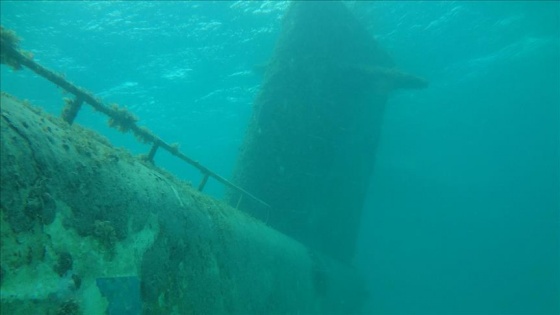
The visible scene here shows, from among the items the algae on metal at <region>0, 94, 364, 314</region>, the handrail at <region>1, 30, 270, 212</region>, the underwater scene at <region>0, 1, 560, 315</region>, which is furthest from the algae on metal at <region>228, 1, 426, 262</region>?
the handrail at <region>1, 30, 270, 212</region>

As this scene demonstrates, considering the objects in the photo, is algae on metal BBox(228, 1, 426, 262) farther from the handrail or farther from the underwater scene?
the handrail

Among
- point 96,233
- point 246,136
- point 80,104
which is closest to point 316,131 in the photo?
point 246,136

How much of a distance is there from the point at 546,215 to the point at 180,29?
76.2 metres

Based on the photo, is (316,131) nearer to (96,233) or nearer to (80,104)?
(80,104)

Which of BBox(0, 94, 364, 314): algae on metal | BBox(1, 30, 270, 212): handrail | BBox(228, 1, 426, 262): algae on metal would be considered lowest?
BBox(0, 94, 364, 314): algae on metal

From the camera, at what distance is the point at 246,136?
10.6 metres

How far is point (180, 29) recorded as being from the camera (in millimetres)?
18172

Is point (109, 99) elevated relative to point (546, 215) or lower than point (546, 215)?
lower

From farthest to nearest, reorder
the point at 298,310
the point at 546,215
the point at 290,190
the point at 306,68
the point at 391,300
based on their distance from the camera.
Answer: the point at 546,215 → the point at 391,300 → the point at 306,68 → the point at 290,190 → the point at 298,310

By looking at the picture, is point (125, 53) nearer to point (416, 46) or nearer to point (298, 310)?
point (416, 46)

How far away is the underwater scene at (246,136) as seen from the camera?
257cm

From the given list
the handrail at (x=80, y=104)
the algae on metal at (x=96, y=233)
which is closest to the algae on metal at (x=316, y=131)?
the algae on metal at (x=96, y=233)

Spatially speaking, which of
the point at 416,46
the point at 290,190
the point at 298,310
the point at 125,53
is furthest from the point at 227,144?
the point at 298,310

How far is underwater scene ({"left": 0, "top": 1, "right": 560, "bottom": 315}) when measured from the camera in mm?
2566
